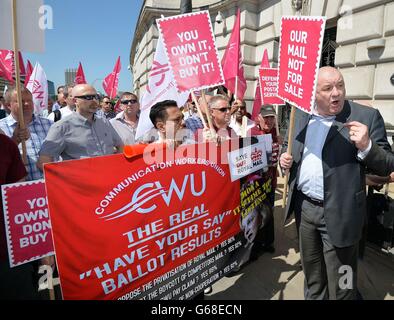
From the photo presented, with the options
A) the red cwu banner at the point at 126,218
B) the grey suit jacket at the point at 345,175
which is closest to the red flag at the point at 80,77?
the red cwu banner at the point at 126,218

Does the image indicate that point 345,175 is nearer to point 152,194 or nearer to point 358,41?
point 152,194

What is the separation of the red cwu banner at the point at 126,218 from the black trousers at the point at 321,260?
0.70 metres

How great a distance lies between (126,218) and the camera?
1807 millimetres

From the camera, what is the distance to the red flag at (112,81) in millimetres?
7375

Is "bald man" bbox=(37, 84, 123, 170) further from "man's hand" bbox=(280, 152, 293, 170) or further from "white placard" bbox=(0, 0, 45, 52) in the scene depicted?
"man's hand" bbox=(280, 152, 293, 170)

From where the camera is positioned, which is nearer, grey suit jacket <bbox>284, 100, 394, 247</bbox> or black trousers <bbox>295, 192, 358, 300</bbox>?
grey suit jacket <bbox>284, 100, 394, 247</bbox>

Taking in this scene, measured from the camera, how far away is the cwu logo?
180 centimetres

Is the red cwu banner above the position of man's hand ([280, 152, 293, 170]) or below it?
below

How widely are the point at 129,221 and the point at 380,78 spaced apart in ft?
22.3

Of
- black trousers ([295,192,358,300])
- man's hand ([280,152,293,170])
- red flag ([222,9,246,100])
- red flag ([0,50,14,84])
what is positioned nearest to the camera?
black trousers ([295,192,358,300])

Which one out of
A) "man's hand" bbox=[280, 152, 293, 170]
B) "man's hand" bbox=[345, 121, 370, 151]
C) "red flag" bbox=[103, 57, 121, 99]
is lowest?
"man's hand" bbox=[280, 152, 293, 170]

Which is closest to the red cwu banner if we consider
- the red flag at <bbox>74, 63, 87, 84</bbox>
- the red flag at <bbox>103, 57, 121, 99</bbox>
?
the red flag at <bbox>74, 63, 87, 84</bbox>

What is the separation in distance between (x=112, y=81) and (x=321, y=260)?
6834 mm

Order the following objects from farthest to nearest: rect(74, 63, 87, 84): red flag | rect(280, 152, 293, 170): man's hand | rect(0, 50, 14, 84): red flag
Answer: rect(74, 63, 87, 84): red flag → rect(0, 50, 14, 84): red flag → rect(280, 152, 293, 170): man's hand
